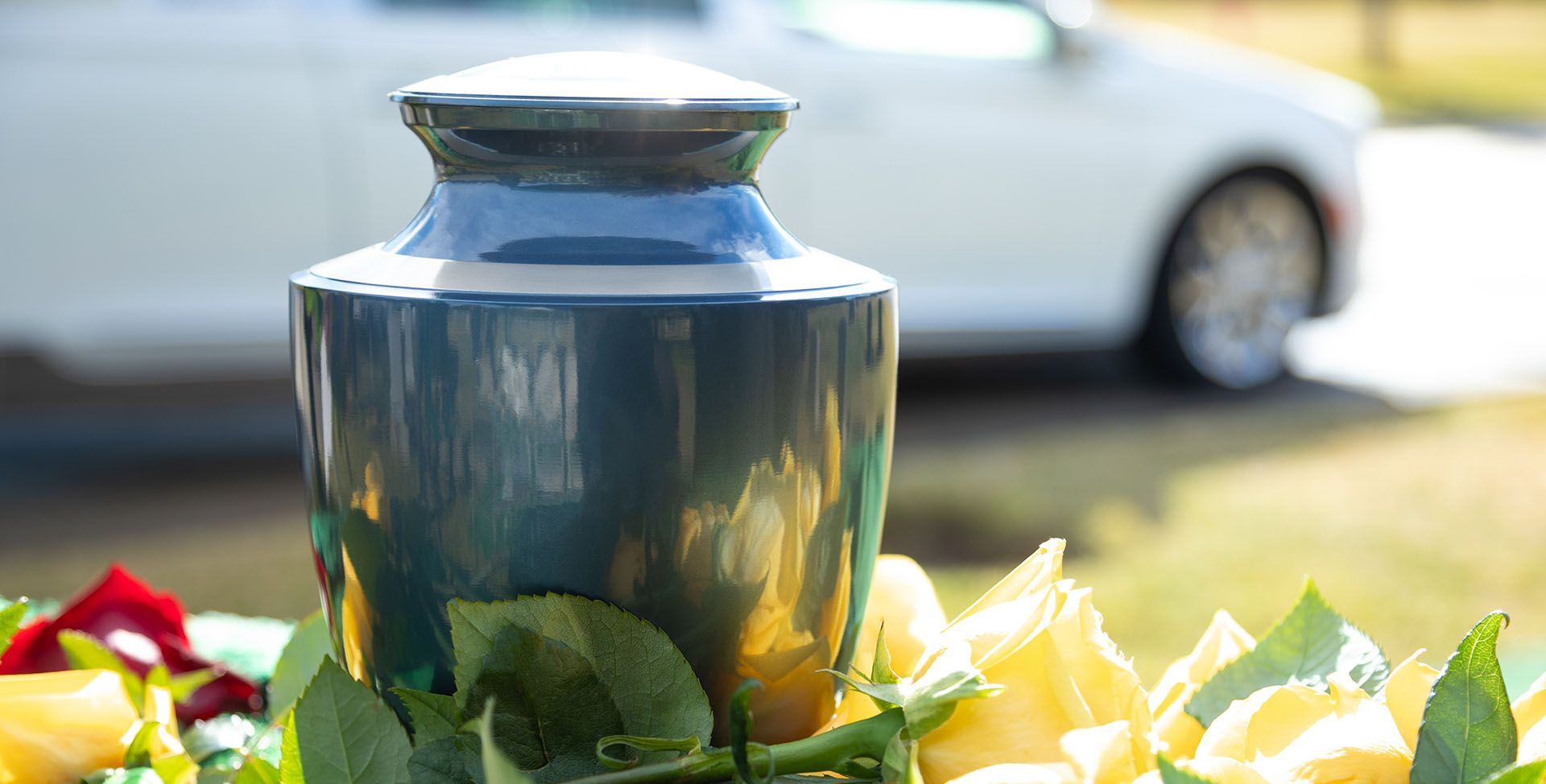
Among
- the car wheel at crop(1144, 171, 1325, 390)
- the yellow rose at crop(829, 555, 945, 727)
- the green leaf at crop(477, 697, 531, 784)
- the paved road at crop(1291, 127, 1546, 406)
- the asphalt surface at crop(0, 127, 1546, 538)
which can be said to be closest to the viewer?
the green leaf at crop(477, 697, 531, 784)

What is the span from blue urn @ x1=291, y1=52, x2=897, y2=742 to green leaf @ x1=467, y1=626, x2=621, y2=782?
0.05m

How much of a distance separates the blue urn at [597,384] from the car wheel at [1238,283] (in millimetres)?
3745

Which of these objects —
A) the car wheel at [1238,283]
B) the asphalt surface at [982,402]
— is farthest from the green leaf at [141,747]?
the car wheel at [1238,283]

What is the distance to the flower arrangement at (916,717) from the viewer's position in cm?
55

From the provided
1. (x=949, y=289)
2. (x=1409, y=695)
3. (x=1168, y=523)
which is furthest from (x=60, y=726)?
(x=949, y=289)

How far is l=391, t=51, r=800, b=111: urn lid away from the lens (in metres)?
0.63

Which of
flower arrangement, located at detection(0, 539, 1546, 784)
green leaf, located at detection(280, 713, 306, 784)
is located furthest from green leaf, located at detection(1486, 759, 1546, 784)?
green leaf, located at detection(280, 713, 306, 784)

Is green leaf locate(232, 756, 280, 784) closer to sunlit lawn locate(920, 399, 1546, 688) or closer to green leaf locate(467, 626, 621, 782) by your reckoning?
green leaf locate(467, 626, 621, 782)

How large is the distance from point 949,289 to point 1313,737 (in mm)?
3392

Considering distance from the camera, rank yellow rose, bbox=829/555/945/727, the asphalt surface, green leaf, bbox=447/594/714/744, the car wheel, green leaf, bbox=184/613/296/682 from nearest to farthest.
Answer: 1. green leaf, bbox=447/594/714/744
2. yellow rose, bbox=829/555/945/727
3. green leaf, bbox=184/613/296/682
4. the asphalt surface
5. the car wheel

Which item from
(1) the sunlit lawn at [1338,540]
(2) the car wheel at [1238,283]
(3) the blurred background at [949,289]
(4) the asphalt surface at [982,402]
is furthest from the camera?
(2) the car wheel at [1238,283]

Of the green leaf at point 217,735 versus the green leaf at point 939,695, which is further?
the green leaf at point 217,735

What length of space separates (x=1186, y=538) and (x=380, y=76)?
205 centimetres

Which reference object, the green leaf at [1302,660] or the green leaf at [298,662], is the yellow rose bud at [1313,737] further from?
the green leaf at [298,662]
